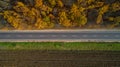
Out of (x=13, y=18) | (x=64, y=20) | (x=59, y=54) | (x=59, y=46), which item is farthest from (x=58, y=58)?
(x=13, y=18)

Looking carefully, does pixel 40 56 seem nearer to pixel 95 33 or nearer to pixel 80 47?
pixel 80 47

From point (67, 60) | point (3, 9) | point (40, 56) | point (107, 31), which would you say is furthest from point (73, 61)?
point (3, 9)

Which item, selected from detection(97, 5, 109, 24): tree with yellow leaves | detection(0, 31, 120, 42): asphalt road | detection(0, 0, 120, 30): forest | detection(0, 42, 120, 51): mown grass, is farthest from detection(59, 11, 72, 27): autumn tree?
detection(0, 42, 120, 51): mown grass

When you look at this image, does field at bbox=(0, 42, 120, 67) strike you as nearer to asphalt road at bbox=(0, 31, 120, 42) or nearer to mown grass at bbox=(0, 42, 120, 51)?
mown grass at bbox=(0, 42, 120, 51)

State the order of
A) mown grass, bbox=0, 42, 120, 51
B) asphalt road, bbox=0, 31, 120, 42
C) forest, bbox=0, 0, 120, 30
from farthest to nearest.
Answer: forest, bbox=0, 0, 120, 30 → asphalt road, bbox=0, 31, 120, 42 → mown grass, bbox=0, 42, 120, 51

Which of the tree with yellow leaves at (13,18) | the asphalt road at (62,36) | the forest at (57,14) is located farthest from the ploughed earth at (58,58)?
the forest at (57,14)

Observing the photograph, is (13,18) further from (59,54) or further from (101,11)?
(101,11)
